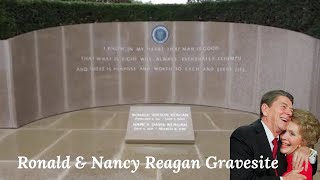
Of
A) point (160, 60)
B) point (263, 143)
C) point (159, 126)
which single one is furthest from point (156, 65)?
point (263, 143)

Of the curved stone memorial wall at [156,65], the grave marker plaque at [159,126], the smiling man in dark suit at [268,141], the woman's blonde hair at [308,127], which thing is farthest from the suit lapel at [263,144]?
the curved stone memorial wall at [156,65]

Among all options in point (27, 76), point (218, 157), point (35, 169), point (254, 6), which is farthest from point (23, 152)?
point (254, 6)

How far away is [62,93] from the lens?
901 cm

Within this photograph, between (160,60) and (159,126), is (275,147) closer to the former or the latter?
(159,126)

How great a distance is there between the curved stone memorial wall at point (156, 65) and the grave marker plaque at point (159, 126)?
3.15m

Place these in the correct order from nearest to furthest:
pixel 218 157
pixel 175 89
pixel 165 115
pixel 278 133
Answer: pixel 278 133, pixel 218 157, pixel 165 115, pixel 175 89

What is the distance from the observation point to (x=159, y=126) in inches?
235

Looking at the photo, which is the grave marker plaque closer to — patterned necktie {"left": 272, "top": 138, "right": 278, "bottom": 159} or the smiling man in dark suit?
the smiling man in dark suit

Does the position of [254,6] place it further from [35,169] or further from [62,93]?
[35,169]

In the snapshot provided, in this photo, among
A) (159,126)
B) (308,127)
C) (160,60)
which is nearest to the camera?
(308,127)

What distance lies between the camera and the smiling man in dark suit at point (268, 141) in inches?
67.4

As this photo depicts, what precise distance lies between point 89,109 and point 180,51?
3.14 m

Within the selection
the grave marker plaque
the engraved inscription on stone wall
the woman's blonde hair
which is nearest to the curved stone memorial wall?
the engraved inscription on stone wall

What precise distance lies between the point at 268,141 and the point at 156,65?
7.83 meters
